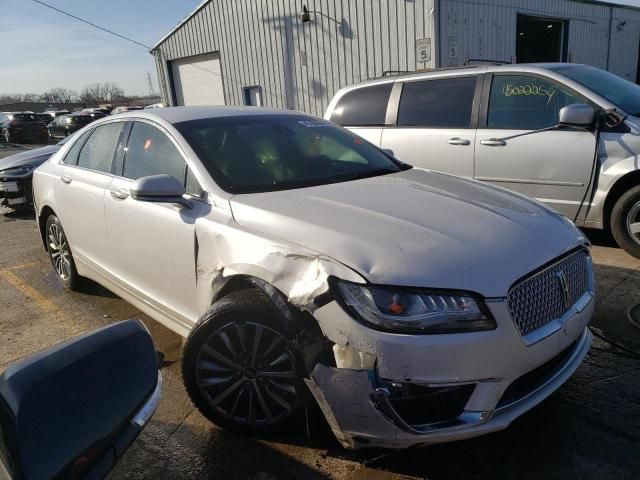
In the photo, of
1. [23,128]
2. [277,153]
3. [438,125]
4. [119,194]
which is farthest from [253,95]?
[23,128]

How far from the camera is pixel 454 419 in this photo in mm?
2016

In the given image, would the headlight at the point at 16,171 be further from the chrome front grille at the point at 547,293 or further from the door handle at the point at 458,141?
the chrome front grille at the point at 547,293

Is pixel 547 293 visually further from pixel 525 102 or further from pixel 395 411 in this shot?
pixel 525 102

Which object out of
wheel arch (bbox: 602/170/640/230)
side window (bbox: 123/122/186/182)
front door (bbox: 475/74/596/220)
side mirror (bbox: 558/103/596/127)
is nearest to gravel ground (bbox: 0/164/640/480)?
side window (bbox: 123/122/186/182)

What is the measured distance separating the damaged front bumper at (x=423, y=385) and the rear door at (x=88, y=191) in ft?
7.59

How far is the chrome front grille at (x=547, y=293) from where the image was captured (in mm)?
2084

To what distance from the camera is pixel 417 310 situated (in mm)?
1979

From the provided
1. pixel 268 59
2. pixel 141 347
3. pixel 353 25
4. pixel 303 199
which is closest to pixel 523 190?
pixel 303 199

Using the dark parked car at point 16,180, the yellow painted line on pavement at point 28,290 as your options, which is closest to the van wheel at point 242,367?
the yellow painted line on pavement at point 28,290

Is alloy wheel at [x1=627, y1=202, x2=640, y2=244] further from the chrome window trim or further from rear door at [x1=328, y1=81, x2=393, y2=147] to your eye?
the chrome window trim

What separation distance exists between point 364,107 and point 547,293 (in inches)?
179

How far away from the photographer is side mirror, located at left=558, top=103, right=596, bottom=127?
4.55 meters

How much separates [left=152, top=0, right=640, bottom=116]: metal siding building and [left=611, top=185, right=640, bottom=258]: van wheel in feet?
26.5

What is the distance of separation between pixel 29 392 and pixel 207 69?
19.0 m
